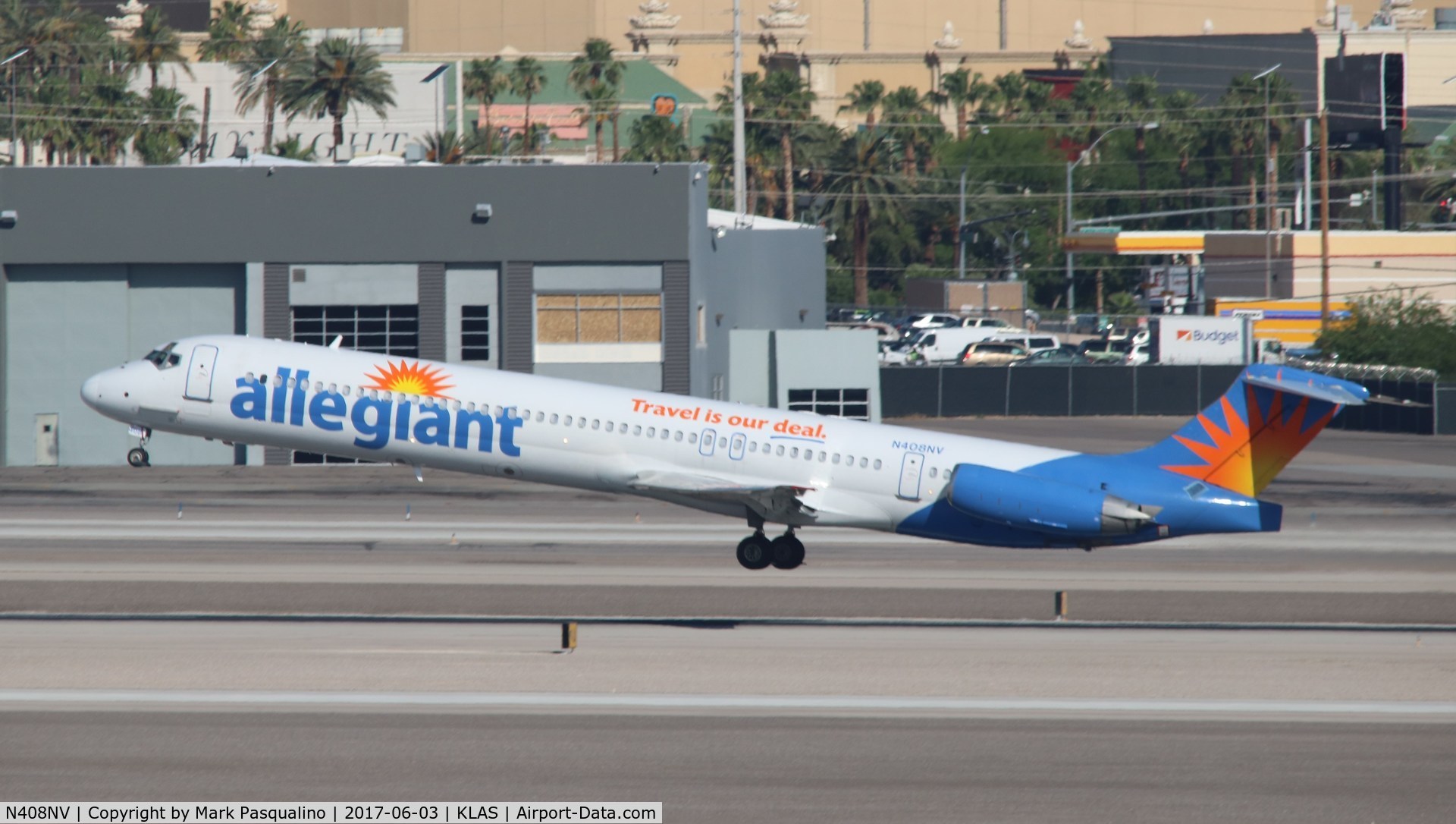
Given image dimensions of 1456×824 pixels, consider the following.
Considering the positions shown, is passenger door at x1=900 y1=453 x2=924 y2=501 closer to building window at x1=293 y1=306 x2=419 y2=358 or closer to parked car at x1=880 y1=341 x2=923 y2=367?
building window at x1=293 y1=306 x2=419 y2=358

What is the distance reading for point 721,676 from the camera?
24.9m

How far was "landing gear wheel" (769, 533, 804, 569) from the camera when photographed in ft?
109

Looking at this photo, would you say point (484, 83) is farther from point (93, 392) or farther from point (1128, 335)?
point (93, 392)

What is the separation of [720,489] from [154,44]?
332 feet

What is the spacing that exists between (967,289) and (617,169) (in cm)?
6324

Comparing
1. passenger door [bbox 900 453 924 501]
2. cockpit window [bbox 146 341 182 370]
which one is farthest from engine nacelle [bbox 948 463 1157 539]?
cockpit window [bbox 146 341 182 370]

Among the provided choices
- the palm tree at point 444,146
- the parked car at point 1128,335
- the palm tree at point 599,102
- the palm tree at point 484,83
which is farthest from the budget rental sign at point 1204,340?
the palm tree at point 484,83

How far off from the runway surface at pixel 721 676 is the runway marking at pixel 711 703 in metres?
0.06

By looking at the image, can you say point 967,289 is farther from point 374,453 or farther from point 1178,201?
point 374,453

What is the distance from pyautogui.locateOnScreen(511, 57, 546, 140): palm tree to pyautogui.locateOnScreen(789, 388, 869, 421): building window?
9021cm

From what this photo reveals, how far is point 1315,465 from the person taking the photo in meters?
58.2

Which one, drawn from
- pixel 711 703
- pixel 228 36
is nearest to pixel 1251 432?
pixel 711 703

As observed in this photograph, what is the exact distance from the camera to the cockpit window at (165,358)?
32.6 m

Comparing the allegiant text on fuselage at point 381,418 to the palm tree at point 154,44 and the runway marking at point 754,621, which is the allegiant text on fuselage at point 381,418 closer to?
the runway marking at point 754,621
